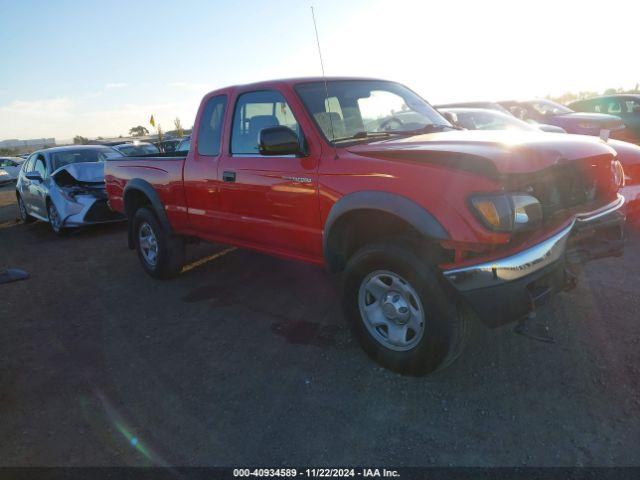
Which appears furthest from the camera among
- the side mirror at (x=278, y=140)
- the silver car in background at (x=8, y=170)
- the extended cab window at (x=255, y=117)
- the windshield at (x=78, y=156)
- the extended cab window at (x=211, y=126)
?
the silver car in background at (x=8, y=170)

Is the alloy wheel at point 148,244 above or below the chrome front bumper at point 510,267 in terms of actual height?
below

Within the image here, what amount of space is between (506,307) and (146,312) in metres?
3.45

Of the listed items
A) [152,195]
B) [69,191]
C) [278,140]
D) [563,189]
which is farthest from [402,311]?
[69,191]

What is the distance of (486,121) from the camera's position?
24.3ft

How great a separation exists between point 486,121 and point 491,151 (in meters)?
5.18

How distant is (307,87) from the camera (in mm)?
3793

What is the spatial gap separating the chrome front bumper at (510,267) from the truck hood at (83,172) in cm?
738

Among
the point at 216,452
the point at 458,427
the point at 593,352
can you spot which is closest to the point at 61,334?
the point at 216,452

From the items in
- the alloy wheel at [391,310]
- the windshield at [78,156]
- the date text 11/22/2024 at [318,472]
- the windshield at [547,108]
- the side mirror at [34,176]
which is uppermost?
the windshield at [78,156]

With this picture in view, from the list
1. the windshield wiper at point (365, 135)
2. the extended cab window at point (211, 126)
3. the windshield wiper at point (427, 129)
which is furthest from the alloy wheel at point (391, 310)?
the extended cab window at point (211, 126)

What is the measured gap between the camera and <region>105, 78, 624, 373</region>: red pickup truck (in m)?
2.58

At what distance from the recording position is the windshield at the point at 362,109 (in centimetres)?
361

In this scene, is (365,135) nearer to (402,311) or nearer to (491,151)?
(491,151)

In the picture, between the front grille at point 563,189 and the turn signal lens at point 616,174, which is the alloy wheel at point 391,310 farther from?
the turn signal lens at point 616,174
